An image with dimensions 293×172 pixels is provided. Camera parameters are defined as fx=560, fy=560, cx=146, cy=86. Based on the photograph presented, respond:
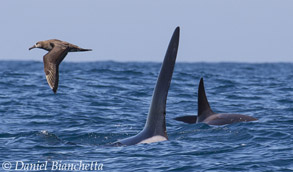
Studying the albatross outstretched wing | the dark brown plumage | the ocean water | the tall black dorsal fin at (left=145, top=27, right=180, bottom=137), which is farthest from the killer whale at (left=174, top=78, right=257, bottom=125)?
the tall black dorsal fin at (left=145, top=27, right=180, bottom=137)

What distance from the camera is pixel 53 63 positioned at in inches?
522

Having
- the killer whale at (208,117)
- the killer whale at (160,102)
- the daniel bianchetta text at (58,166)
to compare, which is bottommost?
the daniel bianchetta text at (58,166)

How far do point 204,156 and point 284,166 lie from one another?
164cm

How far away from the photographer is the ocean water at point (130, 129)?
1081 centimetres

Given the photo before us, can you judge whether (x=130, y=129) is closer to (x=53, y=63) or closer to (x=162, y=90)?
(x=53, y=63)

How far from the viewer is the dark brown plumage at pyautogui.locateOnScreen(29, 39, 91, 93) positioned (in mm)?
12727

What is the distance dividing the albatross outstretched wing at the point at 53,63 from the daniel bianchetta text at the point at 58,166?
6.88 ft

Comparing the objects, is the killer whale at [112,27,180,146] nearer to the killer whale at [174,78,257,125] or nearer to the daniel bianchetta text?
the daniel bianchetta text

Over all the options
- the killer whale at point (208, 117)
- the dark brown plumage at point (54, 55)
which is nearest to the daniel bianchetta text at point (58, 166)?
the dark brown plumage at point (54, 55)

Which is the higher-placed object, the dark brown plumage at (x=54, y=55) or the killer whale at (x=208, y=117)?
the dark brown plumage at (x=54, y=55)

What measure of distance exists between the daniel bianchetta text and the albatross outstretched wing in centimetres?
210

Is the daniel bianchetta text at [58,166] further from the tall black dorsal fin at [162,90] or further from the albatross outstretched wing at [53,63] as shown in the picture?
the albatross outstretched wing at [53,63]

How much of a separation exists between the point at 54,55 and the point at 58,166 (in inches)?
156

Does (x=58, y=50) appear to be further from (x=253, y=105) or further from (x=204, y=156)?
(x=253, y=105)
